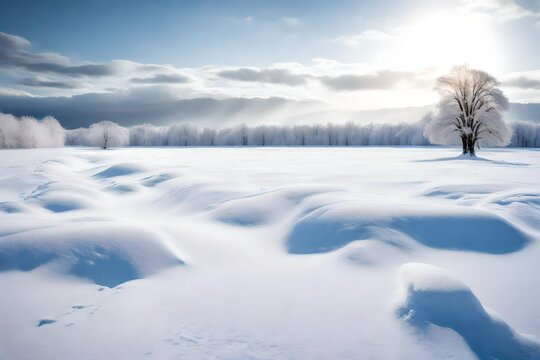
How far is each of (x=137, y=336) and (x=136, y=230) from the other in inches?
96.7

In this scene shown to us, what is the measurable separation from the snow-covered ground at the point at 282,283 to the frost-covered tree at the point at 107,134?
2931 inches

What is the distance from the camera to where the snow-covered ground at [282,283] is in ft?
9.40

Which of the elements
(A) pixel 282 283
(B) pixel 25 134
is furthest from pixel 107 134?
(A) pixel 282 283

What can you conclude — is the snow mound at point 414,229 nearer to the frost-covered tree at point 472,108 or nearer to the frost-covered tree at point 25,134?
the frost-covered tree at point 472,108

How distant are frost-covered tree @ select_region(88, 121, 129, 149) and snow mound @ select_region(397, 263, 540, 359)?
8072cm

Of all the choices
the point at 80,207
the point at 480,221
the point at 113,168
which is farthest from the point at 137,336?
the point at 113,168

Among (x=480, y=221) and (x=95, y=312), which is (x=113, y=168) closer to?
(x=95, y=312)

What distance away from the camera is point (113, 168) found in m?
16.2

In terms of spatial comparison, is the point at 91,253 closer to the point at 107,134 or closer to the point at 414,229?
the point at 414,229

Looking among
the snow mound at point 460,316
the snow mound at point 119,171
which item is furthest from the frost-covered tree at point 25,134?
the snow mound at point 460,316

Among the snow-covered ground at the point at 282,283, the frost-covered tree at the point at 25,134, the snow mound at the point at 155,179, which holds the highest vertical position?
the frost-covered tree at the point at 25,134

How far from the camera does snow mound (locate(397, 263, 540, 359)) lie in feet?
9.18

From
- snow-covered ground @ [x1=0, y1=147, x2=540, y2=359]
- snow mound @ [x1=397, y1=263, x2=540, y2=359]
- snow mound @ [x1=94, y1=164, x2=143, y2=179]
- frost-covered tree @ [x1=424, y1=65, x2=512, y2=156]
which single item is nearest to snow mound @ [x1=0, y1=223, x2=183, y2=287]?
snow-covered ground @ [x1=0, y1=147, x2=540, y2=359]

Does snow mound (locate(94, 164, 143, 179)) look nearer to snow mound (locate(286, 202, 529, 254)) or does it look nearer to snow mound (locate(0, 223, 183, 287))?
snow mound (locate(0, 223, 183, 287))
